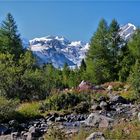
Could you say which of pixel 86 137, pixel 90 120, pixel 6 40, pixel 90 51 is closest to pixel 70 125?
pixel 90 120

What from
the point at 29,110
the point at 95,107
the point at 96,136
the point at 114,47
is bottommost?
the point at 96,136

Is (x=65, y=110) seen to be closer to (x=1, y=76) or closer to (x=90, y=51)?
(x=1, y=76)

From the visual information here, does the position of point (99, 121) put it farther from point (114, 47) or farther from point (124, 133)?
point (114, 47)

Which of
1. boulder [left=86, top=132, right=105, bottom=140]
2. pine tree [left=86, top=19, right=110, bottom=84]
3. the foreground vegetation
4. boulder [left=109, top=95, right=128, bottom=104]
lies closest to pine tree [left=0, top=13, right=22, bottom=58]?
the foreground vegetation

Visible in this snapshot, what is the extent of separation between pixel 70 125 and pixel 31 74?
13.0 m

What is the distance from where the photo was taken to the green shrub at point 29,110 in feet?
91.1

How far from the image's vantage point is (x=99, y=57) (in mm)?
70250

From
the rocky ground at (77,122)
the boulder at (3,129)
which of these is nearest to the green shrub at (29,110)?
the rocky ground at (77,122)

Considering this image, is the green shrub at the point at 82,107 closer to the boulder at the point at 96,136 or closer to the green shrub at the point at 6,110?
the green shrub at the point at 6,110

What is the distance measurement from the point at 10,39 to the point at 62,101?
37.2 metres

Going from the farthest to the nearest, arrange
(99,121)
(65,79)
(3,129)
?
(65,79) < (3,129) < (99,121)

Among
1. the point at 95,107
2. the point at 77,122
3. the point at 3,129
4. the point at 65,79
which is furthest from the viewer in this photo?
the point at 65,79

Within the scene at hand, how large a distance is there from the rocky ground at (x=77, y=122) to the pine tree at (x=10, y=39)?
3187 centimetres

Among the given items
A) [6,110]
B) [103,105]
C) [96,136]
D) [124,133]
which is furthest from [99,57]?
[96,136]
